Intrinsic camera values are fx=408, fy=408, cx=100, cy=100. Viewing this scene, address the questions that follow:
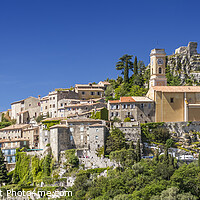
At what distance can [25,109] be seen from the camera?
97125 millimetres

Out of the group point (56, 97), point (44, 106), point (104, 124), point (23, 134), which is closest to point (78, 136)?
point (104, 124)

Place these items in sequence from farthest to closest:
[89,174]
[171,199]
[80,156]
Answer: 1. [80,156]
2. [89,174]
3. [171,199]

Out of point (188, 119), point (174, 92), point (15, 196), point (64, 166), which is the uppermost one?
point (174, 92)

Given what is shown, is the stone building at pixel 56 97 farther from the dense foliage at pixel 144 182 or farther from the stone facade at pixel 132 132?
the dense foliage at pixel 144 182

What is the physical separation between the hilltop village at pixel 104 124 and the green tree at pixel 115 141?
0.88 meters

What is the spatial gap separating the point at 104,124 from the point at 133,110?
708 centimetres

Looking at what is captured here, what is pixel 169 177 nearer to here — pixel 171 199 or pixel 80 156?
pixel 171 199

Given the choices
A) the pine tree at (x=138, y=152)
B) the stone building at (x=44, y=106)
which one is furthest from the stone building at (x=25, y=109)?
the pine tree at (x=138, y=152)

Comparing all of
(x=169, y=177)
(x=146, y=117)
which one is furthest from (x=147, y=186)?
(x=146, y=117)

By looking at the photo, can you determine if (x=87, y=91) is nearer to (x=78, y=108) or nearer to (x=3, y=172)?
(x=78, y=108)

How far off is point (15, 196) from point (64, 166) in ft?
29.7

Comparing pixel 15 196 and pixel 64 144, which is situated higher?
pixel 64 144

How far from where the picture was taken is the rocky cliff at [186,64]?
10462 cm

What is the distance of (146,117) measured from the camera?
7594 cm
